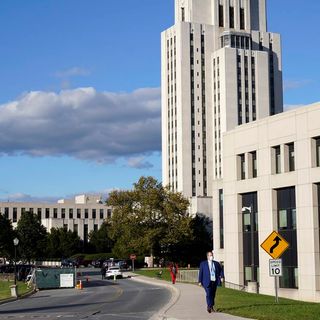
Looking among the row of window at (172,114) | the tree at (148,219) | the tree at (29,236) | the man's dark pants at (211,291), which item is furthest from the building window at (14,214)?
the man's dark pants at (211,291)

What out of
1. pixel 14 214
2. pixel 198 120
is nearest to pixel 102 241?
pixel 198 120

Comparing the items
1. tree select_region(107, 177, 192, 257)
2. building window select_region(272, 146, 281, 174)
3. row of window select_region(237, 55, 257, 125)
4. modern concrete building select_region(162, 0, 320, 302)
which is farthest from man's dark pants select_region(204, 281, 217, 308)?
row of window select_region(237, 55, 257, 125)

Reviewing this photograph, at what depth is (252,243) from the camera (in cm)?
5247

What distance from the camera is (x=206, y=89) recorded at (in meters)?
163

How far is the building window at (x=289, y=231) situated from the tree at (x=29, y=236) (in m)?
81.6

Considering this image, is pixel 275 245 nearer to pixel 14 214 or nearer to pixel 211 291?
pixel 211 291

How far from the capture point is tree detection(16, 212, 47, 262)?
12562 cm

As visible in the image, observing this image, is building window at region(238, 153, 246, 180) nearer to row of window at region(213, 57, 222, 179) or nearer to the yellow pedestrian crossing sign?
the yellow pedestrian crossing sign

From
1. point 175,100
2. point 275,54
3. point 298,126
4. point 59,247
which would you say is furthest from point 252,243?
point 275,54

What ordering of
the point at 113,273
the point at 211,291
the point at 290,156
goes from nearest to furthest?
the point at 211,291 < the point at 290,156 < the point at 113,273

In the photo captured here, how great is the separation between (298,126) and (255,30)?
13185 centimetres

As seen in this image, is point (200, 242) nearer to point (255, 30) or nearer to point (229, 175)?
point (229, 175)

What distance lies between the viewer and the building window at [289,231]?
157 feet

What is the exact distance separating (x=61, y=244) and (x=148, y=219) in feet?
196
